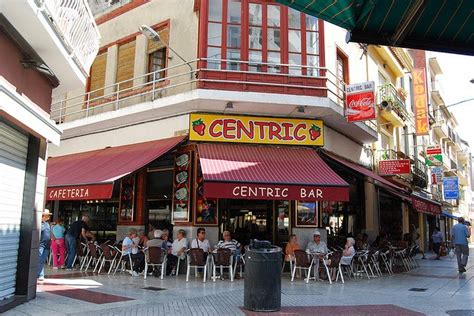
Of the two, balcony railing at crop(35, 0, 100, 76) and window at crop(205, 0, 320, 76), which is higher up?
window at crop(205, 0, 320, 76)

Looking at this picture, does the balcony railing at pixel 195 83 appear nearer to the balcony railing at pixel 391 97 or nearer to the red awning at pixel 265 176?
the red awning at pixel 265 176

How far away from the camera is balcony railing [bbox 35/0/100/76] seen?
21.8 ft

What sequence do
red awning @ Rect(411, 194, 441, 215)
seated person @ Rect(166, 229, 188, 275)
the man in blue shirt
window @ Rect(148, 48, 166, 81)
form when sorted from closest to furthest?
seated person @ Rect(166, 229, 188, 275) < the man in blue shirt < window @ Rect(148, 48, 166, 81) < red awning @ Rect(411, 194, 441, 215)

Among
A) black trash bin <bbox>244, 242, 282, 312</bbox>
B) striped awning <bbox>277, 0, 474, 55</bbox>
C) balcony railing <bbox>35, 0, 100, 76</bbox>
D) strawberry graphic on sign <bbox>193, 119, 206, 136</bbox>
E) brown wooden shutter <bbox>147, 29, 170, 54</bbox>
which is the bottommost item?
black trash bin <bbox>244, 242, 282, 312</bbox>

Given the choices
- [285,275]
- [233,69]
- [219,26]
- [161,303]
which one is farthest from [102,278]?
[219,26]

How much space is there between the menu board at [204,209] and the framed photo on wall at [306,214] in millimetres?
2413

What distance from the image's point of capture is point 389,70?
2216 centimetres

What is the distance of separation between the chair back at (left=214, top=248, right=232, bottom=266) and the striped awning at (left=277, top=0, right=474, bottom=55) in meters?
6.62

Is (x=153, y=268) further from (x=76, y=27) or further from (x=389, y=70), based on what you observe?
(x=389, y=70)

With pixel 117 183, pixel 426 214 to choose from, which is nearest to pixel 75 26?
pixel 117 183

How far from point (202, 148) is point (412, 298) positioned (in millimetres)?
6417

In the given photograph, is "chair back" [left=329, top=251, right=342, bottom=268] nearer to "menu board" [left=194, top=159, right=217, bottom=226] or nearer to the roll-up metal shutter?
"menu board" [left=194, top=159, right=217, bottom=226]

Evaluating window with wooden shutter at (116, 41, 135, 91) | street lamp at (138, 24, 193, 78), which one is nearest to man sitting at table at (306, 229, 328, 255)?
street lamp at (138, 24, 193, 78)

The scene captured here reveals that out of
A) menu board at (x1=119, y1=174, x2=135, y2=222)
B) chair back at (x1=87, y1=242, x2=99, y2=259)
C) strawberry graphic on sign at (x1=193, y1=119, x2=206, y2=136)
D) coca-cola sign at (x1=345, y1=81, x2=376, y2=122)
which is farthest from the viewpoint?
menu board at (x1=119, y1=174, x2=135, y2=222)
